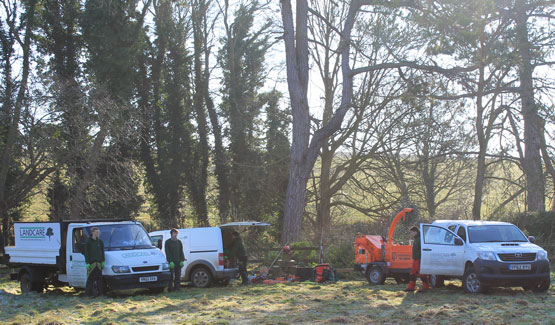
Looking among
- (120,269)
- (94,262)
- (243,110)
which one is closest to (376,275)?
(120,269)

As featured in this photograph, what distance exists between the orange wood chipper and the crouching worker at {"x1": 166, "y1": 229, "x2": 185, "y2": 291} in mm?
5181

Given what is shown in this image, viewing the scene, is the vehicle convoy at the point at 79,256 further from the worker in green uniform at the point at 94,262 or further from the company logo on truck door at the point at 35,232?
the worker in green uniform at the point at 94,262

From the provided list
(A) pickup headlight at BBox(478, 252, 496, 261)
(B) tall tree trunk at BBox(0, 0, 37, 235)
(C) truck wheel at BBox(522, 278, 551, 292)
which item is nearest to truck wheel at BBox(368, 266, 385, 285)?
(A) pickup headlight at BBox(478, 252, 496, 261)

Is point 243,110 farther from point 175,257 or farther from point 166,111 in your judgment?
point 175,257

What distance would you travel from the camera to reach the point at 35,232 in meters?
16.5

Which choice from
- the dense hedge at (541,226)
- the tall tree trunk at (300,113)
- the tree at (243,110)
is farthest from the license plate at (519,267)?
the tree at (243,110)

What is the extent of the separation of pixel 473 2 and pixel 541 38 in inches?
100

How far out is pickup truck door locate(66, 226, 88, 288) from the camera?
1509 centimetres

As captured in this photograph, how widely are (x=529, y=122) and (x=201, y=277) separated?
46.7 feet

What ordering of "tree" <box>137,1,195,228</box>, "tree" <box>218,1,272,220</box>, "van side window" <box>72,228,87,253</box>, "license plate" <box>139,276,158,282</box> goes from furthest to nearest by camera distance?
1. "tree" <box>137,1,195,228</box>
2. "tree" <box>218,1,272,220</box>
3. "van side window" <box>72,228,87,253</box>
4. "license plate" <box>139,276,158,282</box>

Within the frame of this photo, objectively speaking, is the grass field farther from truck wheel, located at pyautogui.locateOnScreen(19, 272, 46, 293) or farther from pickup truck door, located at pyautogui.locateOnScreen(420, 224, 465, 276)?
pickup truck door, located at pyautogui.locateOnScreen(420, 224, 465, 276)

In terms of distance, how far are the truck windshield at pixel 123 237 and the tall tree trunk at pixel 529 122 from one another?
12394 millimetres

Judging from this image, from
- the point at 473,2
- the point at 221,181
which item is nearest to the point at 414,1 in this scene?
the point at 473,2

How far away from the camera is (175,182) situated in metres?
36.0
